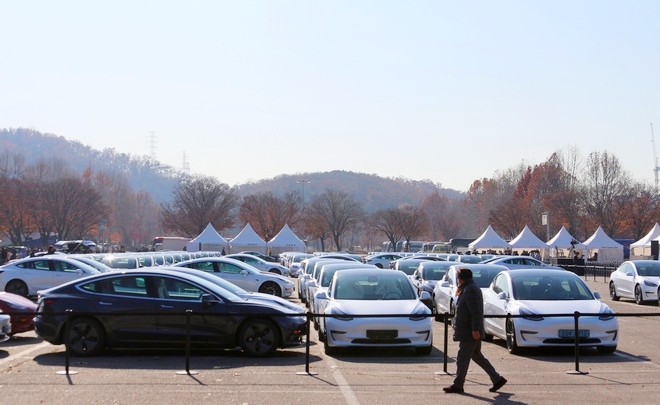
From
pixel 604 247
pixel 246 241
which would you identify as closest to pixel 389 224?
pixel 246 241

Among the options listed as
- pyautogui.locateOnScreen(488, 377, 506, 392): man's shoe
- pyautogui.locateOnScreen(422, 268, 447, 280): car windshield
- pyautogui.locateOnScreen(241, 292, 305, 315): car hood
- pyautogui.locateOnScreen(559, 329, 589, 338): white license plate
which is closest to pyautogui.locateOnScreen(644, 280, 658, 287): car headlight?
pyautogui.locateOnScreen(422, 268, 447, 280): car windshield

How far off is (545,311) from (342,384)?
4793 millimetres

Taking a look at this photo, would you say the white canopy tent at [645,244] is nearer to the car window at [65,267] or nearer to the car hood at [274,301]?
the car window at [65,267]

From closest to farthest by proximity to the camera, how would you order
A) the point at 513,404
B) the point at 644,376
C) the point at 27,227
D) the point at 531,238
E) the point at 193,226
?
the point at 513,404 < the point at 644,376 < the point at 531,238 < the point at 27,227 < the point at 193,226

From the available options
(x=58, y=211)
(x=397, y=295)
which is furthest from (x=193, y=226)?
(x=397, y=295)

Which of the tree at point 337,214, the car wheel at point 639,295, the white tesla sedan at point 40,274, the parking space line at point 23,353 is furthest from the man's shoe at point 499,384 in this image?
the tree at point 337,214

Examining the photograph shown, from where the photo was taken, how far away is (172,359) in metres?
13.8

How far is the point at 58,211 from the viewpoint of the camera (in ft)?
305

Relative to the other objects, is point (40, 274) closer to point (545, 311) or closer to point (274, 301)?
point (274, 301)

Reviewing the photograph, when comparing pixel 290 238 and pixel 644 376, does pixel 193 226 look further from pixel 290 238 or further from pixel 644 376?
pixel 644 376

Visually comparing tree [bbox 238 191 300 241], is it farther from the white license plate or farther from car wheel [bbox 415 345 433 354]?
the white license plate

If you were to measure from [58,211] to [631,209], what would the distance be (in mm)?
59936

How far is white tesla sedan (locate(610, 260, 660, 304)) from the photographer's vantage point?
90.7 feet

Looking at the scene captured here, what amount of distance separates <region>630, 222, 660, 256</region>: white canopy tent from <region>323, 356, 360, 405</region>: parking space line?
52.4m
